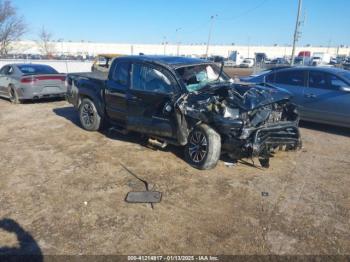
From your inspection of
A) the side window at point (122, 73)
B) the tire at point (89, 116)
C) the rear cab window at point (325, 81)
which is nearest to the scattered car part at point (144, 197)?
the side window at point (122, 73)

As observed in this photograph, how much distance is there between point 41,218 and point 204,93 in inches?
125

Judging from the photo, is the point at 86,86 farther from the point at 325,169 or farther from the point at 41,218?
the point at 325,169

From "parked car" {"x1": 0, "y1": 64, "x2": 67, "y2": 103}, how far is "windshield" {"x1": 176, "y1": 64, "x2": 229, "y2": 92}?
723 centimetres

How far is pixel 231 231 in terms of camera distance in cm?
371

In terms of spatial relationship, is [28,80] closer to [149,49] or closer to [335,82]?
[335,82]

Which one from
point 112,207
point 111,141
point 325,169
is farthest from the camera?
point 111,141

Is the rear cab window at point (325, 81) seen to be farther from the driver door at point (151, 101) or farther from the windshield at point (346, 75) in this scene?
the driver door at point (151, 101)

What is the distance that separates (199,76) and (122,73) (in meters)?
1.69

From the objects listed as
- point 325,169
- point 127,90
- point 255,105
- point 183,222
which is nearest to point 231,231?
point 183,222

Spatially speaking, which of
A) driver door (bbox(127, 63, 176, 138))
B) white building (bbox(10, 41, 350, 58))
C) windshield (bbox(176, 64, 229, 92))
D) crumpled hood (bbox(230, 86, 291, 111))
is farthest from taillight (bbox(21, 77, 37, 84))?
white building (bbox(10, 41, 350, 58))

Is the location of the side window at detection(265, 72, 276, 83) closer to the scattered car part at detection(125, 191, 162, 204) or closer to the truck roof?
the truck roof

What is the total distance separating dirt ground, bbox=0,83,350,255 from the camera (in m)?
3.50

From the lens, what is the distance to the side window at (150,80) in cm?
580

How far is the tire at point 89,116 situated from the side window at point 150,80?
68.2 inches
